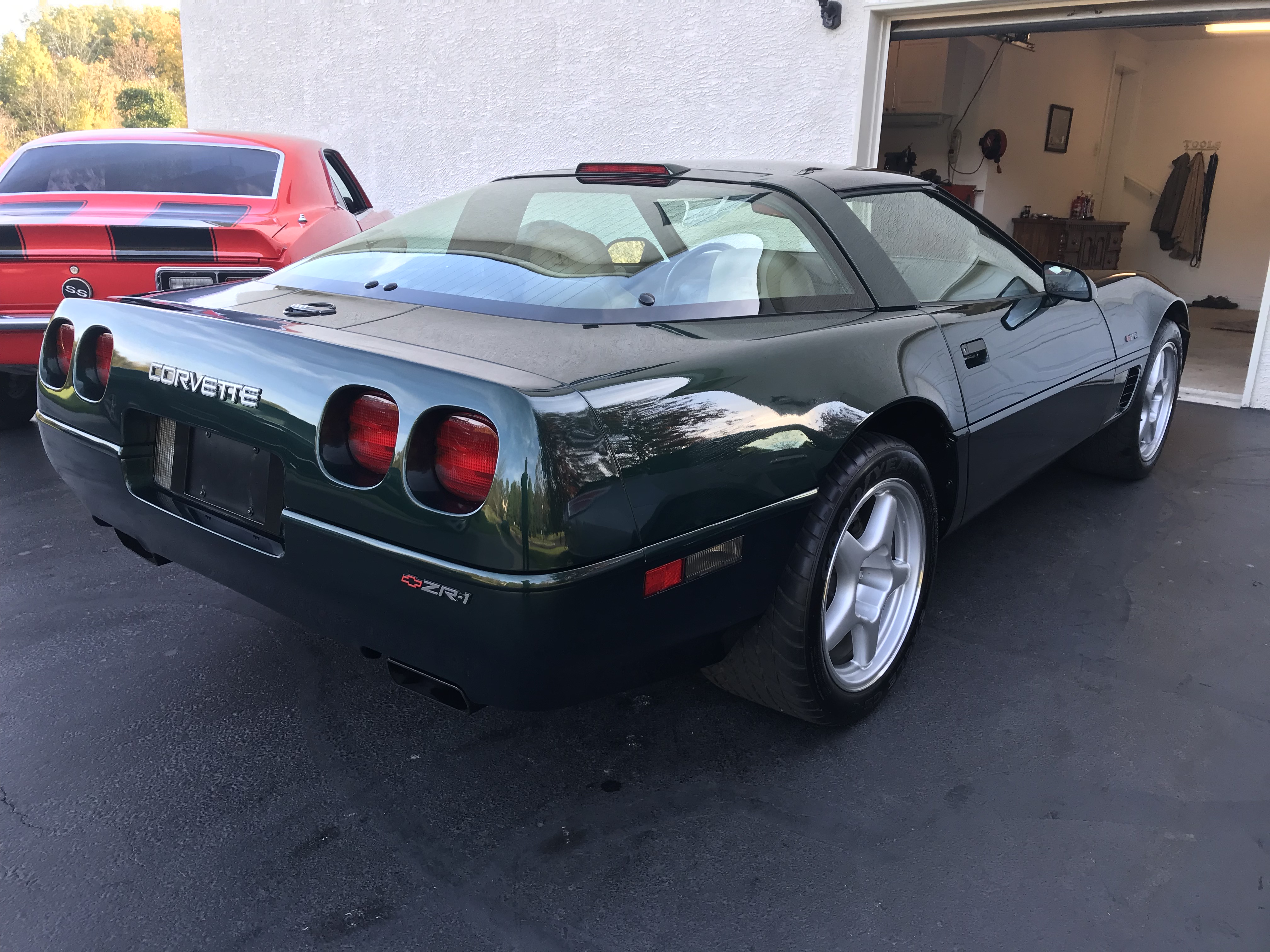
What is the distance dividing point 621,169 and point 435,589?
1.63m

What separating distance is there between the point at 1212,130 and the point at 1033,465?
12068 millimetres

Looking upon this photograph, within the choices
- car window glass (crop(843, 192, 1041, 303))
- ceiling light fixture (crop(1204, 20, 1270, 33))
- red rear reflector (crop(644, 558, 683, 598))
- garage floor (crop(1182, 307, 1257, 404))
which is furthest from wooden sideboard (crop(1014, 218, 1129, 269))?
red rear reflector (crop(644, 558, 683, 598))

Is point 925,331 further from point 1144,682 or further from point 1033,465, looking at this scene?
point 1144,682

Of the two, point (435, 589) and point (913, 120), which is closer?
point (435, 589)

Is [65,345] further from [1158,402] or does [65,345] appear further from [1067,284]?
[1158,402]

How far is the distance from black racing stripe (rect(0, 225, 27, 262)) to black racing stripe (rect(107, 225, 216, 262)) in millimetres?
353

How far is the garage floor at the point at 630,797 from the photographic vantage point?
165 centimetres

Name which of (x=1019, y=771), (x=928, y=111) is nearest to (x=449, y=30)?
(x=928, y=111)

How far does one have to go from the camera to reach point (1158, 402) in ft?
Answer: 13.8

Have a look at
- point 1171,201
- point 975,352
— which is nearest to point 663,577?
point 975,352

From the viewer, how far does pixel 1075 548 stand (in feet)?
11.3

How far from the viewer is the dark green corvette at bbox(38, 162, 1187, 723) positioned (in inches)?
60.1

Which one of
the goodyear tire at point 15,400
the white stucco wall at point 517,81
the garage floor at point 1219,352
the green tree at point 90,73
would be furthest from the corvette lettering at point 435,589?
the green tree at point 90,73

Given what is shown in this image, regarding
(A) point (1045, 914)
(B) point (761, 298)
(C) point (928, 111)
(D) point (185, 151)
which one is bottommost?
(A) point (1045, 914)
